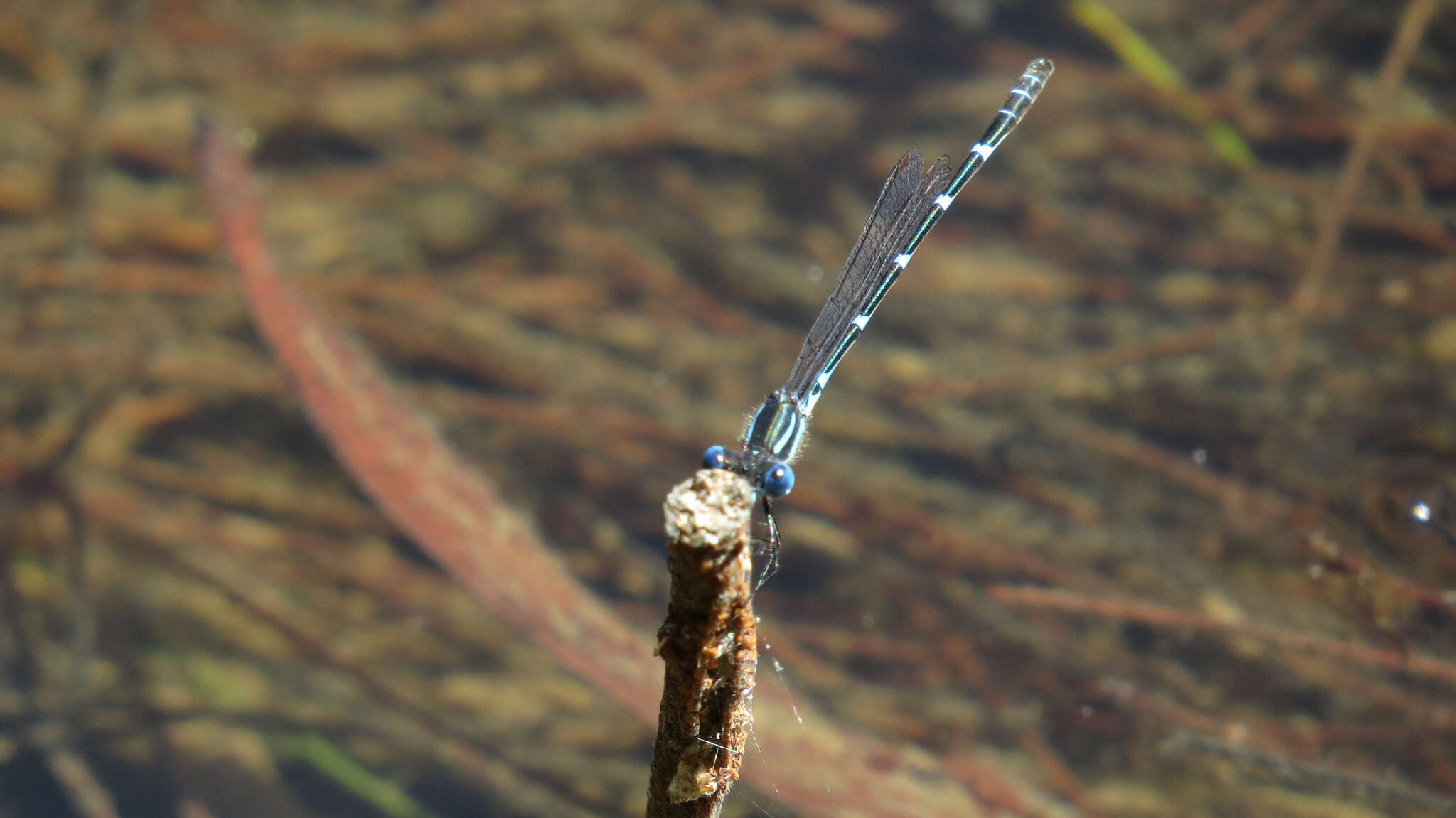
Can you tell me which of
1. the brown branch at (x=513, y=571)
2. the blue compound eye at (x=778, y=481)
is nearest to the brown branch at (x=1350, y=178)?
the brown branch at (x=513, y=571)

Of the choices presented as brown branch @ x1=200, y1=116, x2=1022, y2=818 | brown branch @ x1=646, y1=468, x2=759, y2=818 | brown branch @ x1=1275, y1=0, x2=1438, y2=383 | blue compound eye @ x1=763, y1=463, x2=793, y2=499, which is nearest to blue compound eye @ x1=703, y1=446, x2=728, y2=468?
blue compound eye @ x1=763, y1=463, x2=793, y2=499

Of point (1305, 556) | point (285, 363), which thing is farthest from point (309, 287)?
point (1305, 556)

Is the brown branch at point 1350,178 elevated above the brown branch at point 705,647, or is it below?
above

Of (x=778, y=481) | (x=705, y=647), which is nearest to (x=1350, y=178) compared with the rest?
(x=778, y=481)

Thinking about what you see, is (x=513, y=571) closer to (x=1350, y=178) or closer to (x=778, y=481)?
(x=778, y=481)

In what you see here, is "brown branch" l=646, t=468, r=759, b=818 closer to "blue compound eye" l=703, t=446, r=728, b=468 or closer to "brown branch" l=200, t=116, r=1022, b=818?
"blue compound eye" l=703, t=446, r=728, b=468

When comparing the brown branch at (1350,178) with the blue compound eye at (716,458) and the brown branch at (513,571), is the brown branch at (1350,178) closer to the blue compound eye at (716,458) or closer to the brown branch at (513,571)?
the brown branch at (513,571)
